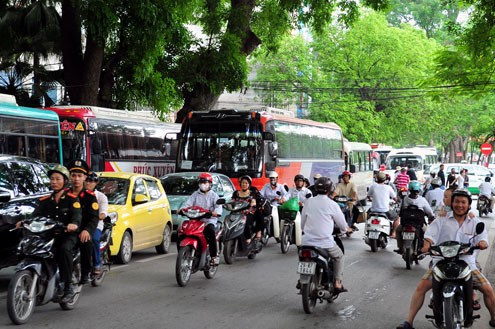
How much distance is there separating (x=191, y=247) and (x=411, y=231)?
4.28 metres

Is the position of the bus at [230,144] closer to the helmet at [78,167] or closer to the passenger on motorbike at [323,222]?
the passenger on motorbike at [323,222]

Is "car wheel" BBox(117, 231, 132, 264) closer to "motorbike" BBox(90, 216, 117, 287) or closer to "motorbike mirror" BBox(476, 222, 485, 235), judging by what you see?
"motorbike" BBox(90, 216, 117, 287)

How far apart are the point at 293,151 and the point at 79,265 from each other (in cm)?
1761

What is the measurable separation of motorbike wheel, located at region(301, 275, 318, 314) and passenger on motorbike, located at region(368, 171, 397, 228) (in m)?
6.61

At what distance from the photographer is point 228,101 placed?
60156 mm

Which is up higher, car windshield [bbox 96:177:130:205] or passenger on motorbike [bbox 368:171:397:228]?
car windshield [bbox 96:177:130:205]

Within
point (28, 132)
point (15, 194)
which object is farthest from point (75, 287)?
point (28, 132)

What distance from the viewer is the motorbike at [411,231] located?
43.1 feet

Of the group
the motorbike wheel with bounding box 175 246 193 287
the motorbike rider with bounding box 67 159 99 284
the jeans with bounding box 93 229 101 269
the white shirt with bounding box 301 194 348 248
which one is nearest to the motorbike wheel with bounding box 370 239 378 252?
the motorbike wheel with bounding box 175 246 193 287

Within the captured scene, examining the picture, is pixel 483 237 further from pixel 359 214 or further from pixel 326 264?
pixel 359 214

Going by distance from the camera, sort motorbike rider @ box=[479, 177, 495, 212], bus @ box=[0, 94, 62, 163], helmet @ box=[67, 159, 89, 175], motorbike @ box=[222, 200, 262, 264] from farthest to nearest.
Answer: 1. motorbike rider @ box=[479, 177, 495, 212]
2. bus @ box=[0, 94, 62, 163]
3. motorbike @ box=[222, 200, 262, 264]
4. helmet @ box=[67, 159, 89, 175]

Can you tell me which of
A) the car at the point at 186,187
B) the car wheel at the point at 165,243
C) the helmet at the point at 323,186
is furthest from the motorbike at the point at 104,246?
the car at the point at 186,187

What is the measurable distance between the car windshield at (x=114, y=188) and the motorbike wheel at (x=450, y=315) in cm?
728

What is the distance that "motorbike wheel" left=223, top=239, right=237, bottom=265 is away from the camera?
13172 mm
